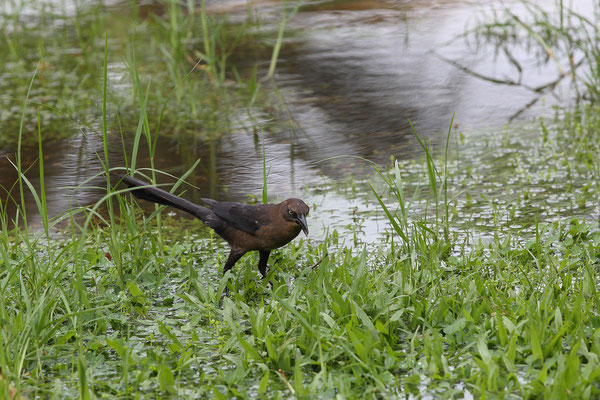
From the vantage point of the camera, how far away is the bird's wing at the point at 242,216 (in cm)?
407

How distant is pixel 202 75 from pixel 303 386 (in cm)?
546

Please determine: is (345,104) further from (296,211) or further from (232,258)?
(296,211)

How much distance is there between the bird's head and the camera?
3936 mm

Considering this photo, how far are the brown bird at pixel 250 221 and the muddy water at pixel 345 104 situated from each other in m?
0.66

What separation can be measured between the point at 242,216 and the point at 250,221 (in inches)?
2.7

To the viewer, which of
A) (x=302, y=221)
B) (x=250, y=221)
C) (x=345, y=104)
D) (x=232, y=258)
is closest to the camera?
(x=302, y=221)

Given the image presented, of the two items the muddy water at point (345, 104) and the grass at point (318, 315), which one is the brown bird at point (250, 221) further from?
the muddy water at point (345, 104)

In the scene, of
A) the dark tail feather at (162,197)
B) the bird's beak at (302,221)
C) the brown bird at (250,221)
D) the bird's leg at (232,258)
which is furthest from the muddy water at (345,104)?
the bird's leg at (232,258)

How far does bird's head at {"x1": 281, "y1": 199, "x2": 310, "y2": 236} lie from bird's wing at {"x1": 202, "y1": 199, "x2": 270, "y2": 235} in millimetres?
121

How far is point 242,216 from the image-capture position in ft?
13.6

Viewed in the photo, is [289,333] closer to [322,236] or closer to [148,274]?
[148,274]

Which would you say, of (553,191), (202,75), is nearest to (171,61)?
(202,75)

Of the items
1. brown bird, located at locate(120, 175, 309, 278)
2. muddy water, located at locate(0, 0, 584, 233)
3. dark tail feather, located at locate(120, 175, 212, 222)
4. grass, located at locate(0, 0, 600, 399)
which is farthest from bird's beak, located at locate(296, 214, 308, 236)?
muddy water, located at locate(0, 0, 584, 233)

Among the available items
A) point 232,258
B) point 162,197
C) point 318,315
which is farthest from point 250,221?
point 318,315
